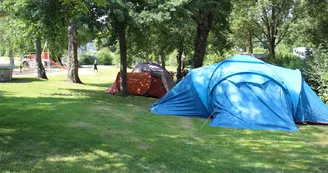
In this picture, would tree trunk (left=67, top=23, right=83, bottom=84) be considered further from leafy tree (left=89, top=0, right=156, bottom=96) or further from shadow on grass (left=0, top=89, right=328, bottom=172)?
shadow on grass (left=0, top=89, right=328, bottom=172)

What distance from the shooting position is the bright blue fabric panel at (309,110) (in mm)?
9312

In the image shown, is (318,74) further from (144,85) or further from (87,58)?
(87,58)

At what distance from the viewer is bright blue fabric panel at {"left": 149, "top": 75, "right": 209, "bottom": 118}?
9.85m

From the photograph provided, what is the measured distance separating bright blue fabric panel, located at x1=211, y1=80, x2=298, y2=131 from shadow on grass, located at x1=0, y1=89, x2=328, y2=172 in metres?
0.53

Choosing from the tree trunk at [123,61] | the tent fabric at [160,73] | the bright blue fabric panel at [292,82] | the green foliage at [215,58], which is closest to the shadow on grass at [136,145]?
the bright blue fabric panel at [292,82]

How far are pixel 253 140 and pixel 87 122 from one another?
387 cm

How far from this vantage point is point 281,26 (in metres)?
27.8

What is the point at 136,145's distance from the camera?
608 centimetres

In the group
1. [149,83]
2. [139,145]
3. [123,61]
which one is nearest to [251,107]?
[139,145]

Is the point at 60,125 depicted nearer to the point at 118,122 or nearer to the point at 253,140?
the point at 118,122

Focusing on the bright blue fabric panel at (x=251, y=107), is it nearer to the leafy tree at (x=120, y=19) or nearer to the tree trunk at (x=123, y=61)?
the leafy tree at (x=120, y=19)

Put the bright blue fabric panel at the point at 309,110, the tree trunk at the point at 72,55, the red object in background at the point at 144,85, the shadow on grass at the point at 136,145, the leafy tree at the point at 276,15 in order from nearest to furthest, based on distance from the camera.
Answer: the shadow on grass at the point at 136,145, the bright blue fabric panel at the point at 309,110, the red object in background at the point at 144,85, the tree trunk at the point at 72,55, the leafy tree at the point at 276,15

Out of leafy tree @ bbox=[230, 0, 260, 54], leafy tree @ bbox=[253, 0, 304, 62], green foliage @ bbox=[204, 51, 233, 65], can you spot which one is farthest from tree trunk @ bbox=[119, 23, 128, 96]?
leafy tree @ bbox=[253, 0, 304, 62]

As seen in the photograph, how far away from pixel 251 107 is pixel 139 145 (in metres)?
3.99
